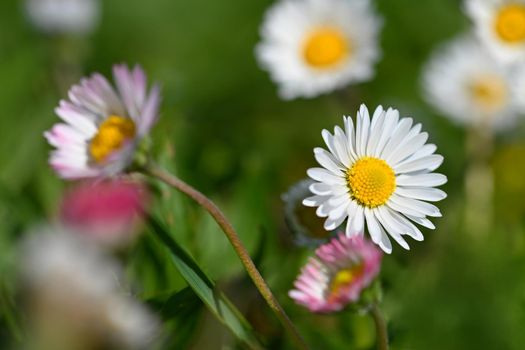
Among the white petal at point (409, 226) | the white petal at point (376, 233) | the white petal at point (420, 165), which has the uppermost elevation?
the white petal at point (420, 165)

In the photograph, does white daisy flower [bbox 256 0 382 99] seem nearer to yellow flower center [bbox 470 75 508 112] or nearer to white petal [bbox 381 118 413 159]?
yellow flower center [bbox 470 75 508 112]

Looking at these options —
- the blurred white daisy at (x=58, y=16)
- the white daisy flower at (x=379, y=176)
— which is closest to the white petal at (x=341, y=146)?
the white daisy flower at (x=379, y=176)

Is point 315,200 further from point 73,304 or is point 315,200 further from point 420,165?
point 73,304

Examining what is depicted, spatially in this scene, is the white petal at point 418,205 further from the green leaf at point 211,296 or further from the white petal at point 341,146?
the green leaf at point 211,296

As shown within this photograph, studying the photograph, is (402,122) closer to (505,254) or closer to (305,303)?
(305,303)

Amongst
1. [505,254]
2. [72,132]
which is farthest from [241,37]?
[72,132]

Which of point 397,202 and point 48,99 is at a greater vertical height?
point 48,99
